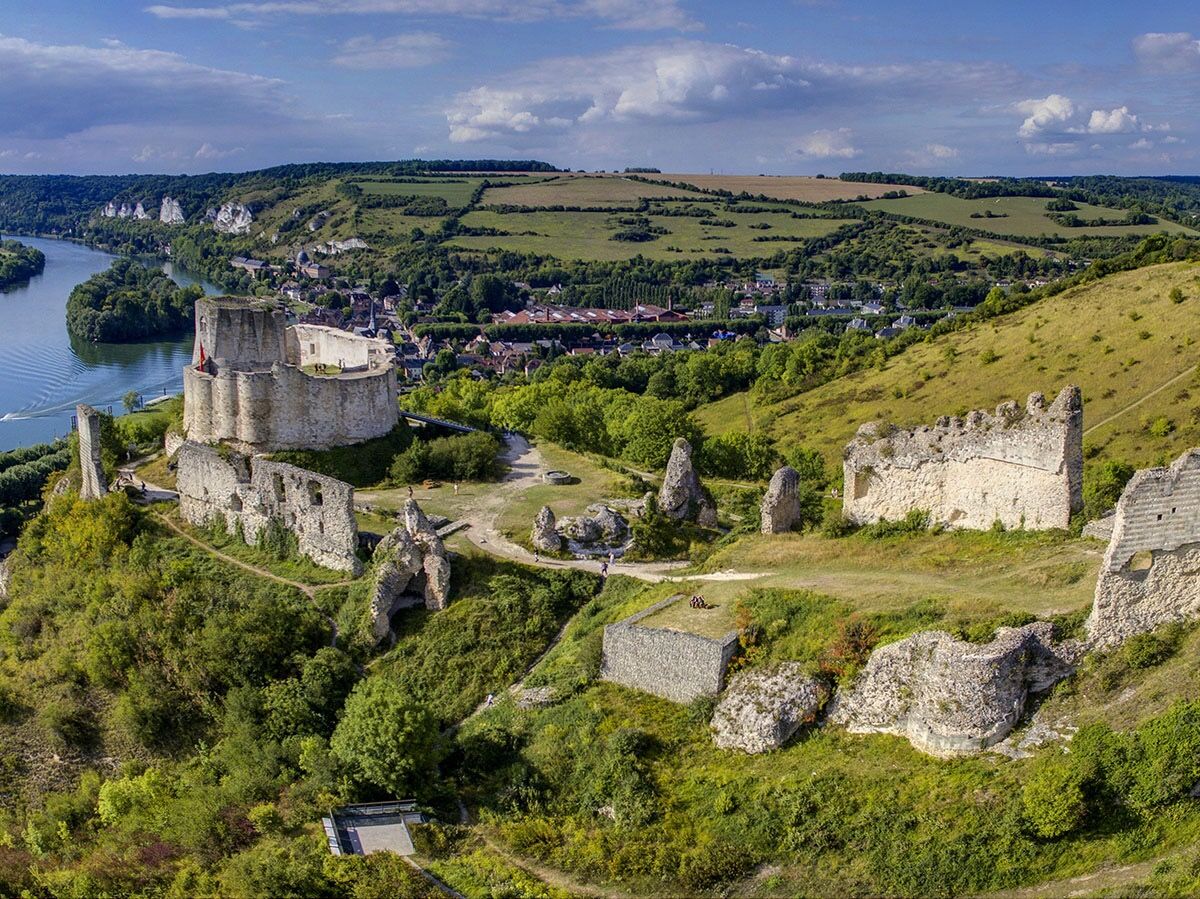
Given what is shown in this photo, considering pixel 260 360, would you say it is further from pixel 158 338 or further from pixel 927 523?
pixel 158 338

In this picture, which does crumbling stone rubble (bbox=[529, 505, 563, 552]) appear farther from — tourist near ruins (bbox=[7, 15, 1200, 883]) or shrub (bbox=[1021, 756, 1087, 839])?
shrub (bbox=[1021, 756, 1087, 839])

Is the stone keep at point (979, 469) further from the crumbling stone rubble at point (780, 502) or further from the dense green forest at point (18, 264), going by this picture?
the dense green forest at point (18, 264)

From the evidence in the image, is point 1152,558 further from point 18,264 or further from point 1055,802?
point 18,264

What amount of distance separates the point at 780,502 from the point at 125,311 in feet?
334

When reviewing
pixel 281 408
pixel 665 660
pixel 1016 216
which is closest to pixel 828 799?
pixel 665 660

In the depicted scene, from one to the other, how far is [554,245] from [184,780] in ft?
521

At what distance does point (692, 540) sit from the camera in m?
31.8

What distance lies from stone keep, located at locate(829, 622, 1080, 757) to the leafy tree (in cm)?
852

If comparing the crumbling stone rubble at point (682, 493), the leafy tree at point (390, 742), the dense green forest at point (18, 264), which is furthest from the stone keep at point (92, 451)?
the dense green forest at point (18, 264)

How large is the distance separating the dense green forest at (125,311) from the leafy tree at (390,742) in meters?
99.4

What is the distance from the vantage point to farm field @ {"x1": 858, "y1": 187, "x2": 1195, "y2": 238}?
161 meters

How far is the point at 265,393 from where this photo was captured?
3722 centimetres

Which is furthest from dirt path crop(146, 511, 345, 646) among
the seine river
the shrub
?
the seine river

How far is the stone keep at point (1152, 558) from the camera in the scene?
18.5 meters
